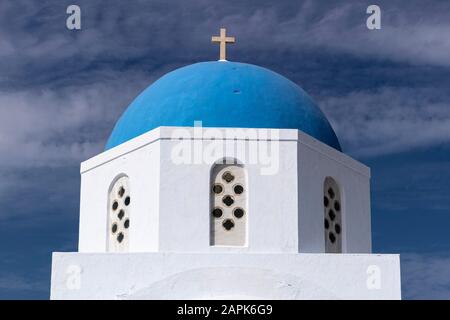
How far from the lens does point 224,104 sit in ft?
45.8

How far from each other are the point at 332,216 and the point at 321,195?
48 cm

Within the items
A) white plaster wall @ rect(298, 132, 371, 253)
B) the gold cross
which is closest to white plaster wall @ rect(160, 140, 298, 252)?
white plaster wall @ rect(298, 132, 371, 253)

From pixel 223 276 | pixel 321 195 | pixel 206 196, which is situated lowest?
pixel 223 276

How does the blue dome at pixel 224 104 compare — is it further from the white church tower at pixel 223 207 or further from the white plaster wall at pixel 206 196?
the white plaster wall at pixel 206 196

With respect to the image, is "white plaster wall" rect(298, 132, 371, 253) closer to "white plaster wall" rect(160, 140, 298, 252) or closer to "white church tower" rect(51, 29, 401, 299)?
"white church tower" rect(51, 29, 401, 299)

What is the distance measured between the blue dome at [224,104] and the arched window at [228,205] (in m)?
0.70

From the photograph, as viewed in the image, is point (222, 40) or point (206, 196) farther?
point (222, 40)

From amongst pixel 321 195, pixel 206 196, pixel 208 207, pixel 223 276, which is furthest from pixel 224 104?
pixel 223 276

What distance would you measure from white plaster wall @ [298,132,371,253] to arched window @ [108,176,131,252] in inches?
93.5

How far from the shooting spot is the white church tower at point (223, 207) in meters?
12.9

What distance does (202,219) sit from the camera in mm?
13203

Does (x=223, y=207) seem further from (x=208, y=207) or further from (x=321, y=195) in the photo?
(x=321, y=195)

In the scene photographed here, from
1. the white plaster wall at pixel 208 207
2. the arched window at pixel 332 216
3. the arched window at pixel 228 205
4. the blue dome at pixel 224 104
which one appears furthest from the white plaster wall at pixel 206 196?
the blue dome at pixel 224 104
